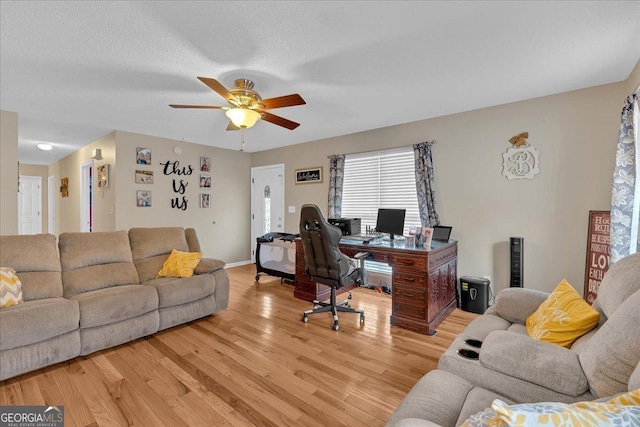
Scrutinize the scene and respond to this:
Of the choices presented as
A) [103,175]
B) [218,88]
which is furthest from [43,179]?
[218,88]

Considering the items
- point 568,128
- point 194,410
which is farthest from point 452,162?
point 194,410

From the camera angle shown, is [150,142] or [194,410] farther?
[150,142]

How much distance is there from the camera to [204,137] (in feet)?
16.1

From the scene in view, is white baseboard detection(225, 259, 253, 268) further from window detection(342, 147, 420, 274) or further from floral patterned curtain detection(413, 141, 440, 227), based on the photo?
floral patterned curtain detection(413, 141, 440, 227)

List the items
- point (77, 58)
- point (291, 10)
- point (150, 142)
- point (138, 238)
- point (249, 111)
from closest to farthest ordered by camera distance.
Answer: point (291, 10) < point (77, 58) < point (249, 111) < point (138, 238) < point (150, 142)

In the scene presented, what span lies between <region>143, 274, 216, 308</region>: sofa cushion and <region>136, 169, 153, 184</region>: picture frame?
2.31 metres

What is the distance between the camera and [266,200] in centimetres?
612

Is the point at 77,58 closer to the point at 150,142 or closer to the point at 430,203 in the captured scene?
the point at 150,142

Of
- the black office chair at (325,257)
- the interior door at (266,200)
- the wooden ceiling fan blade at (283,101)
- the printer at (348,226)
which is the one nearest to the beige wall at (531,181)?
the printer at (348,226)

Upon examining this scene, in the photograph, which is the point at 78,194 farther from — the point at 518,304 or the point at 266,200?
the point at 518,304

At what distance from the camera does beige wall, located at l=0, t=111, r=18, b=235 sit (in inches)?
139

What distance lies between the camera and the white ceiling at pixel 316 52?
1.77 meters

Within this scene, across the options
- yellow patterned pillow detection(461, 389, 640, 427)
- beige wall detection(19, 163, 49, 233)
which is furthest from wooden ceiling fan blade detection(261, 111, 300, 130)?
beige wall detection(19, 163, 49, 233)

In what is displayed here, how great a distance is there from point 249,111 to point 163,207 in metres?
3.22
